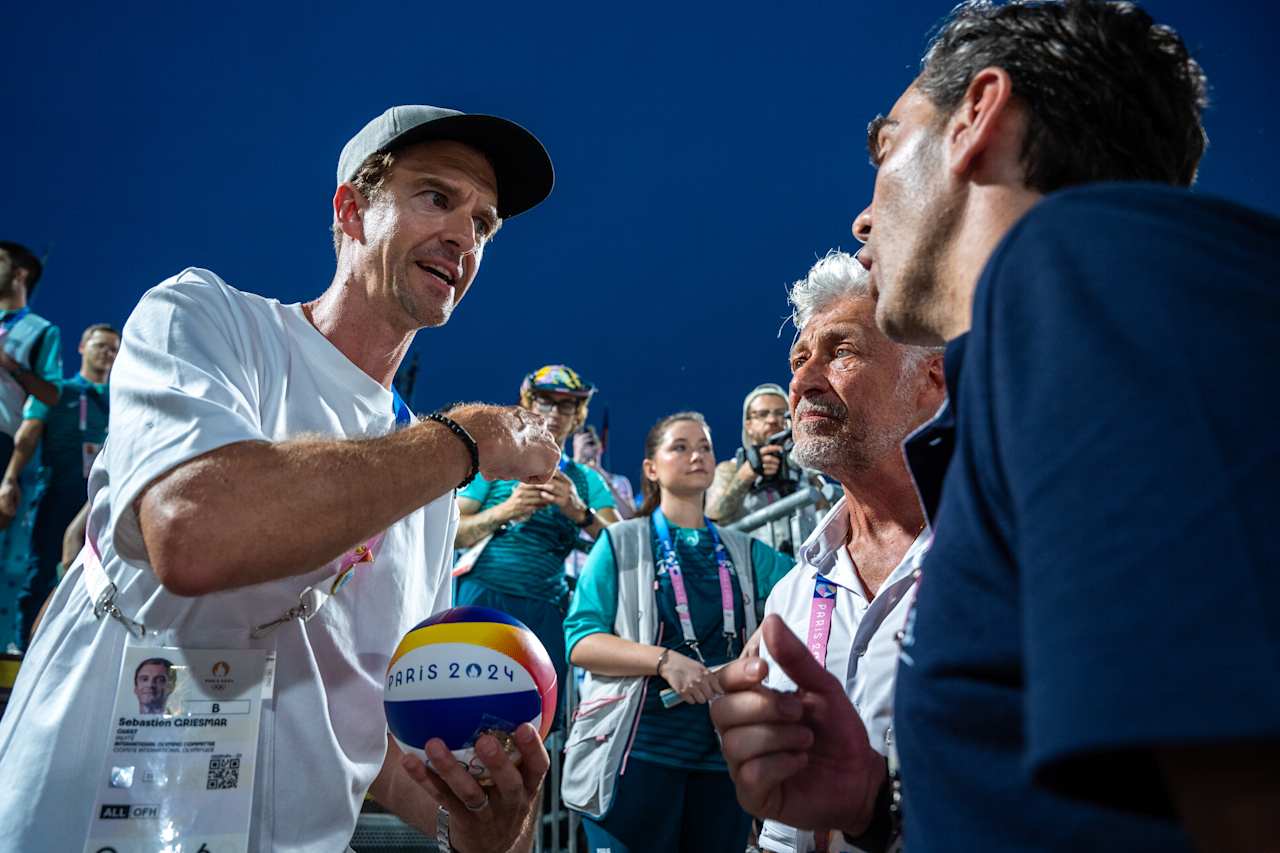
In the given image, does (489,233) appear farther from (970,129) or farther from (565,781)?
(565,781)

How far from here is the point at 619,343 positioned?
38.7m

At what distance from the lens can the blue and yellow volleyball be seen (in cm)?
190

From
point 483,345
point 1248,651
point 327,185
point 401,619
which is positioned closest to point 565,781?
point 401,619

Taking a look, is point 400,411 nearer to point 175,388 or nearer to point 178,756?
point 175,388

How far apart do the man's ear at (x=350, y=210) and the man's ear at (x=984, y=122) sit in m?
1.98

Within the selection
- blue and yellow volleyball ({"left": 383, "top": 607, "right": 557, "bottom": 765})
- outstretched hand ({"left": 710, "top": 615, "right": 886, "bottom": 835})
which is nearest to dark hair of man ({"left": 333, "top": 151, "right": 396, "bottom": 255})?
blue and yellow volleyball ({"left": 383, "top": 607, "right": 557, "bottom": 765})

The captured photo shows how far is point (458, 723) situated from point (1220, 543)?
1.68 metres

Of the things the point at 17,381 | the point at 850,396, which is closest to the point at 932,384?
the point at 850,396

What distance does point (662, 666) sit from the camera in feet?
14.2

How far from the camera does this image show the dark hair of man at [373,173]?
8.75 ft

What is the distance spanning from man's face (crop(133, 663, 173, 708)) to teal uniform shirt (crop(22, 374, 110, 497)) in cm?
574

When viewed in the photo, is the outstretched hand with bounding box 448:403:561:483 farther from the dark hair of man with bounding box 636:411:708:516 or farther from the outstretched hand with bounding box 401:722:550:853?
the dark hair of man with bounding box 636:411:708:516

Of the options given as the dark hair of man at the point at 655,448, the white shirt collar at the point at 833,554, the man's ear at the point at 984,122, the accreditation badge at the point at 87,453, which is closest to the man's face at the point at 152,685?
the man's ear at the point at 984,122

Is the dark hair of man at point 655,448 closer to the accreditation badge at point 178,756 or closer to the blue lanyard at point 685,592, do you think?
the blue lanyard at point 685,592
